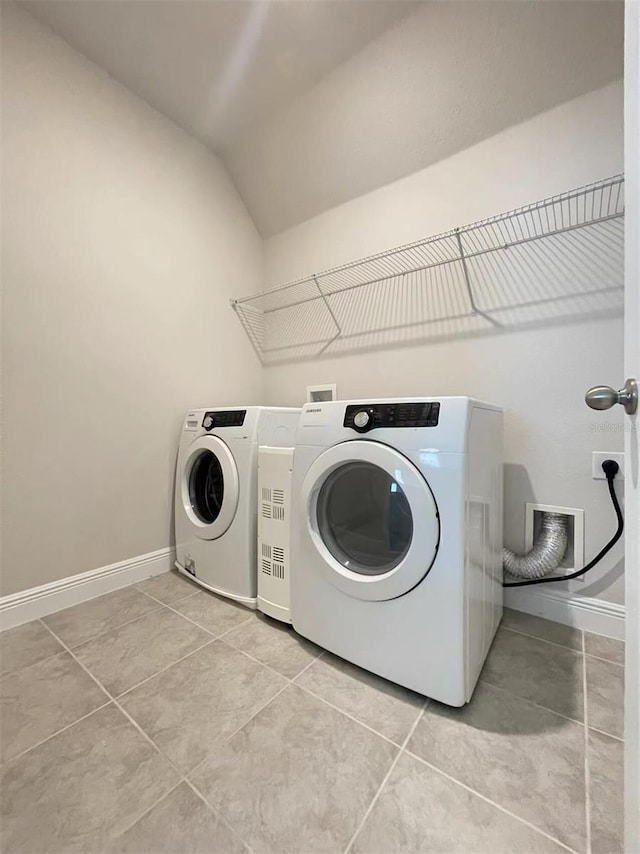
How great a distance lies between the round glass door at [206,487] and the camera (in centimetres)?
165

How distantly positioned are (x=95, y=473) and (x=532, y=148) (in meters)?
2.32

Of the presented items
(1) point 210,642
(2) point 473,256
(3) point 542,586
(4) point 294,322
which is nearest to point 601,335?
(2) point 473,256

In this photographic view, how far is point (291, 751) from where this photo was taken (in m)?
0.80

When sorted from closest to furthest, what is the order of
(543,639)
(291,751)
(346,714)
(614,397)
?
(614,397)
(291,751)
(346,714)
(543,639)

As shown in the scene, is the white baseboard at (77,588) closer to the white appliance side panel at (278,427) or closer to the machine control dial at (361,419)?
the white appliance side panel at (278,427)

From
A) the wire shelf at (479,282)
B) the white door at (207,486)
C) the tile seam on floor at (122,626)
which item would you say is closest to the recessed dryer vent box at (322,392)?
the wire shelf at (479,282)

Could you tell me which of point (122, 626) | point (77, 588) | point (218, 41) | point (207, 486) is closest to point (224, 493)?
point (207, 486)

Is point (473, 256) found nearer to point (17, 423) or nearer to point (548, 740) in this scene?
point (548, 740)

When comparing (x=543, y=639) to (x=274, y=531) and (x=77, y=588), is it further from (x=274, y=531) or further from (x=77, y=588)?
(x=77, y=588)

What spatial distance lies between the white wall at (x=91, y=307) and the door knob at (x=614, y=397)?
5.78 ft

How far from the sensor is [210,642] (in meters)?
1.21

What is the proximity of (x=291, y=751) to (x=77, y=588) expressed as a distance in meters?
1.17

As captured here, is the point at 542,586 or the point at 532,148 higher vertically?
the point at 532,148

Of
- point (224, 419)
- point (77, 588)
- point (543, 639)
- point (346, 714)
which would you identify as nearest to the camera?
point (346, 714)
